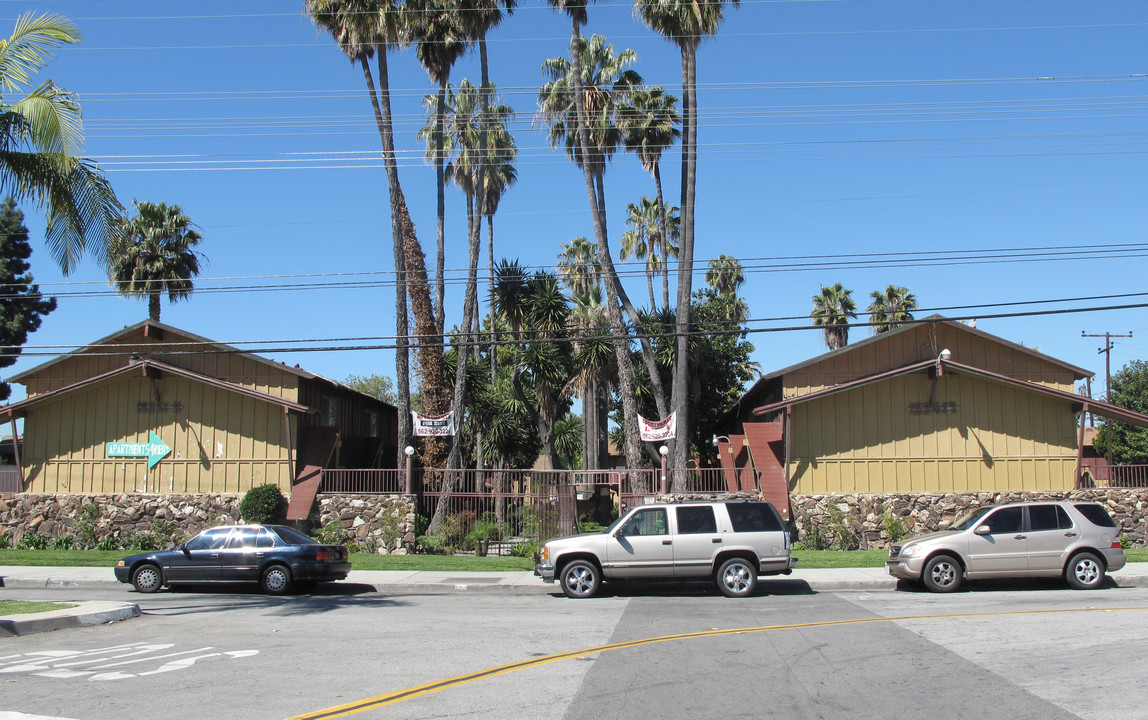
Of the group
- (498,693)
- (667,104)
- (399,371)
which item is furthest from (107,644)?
(667,104)

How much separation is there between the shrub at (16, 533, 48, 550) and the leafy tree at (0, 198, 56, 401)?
81.1ft

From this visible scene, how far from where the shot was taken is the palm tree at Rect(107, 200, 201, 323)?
3491 centimetres

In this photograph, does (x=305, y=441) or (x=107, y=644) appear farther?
(x=305, y=441)

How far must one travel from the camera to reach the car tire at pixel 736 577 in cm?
1509

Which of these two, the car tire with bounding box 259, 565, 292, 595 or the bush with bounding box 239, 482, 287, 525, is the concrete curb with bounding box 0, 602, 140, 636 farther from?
the bush with bounding box 239, 482, 287, 525

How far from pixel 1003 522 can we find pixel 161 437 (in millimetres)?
21995

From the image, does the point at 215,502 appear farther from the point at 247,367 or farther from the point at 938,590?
the point at 938,590

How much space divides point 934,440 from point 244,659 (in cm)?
2025

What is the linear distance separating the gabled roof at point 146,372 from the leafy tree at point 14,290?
23429 mm

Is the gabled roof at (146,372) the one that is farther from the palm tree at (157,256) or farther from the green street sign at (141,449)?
the palm tree at (157,256)

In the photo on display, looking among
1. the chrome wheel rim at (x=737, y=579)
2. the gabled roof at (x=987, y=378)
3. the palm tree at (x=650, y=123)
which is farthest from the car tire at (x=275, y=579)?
the palm tree at (x=650, y=123)

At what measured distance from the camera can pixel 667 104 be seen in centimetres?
3622

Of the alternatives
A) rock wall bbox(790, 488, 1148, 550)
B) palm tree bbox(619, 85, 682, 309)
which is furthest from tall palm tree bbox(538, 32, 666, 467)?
rock wall bbox(790, 488, 1148, 550)

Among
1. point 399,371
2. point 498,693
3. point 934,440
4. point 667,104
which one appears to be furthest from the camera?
point 667,104
